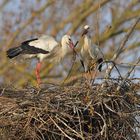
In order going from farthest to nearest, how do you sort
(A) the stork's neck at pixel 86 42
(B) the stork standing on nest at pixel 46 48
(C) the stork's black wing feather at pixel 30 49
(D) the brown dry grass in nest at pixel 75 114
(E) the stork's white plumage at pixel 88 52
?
(C) the stork's black wing feather at pixel 30 49, (B) the stork standing on nest at pixel 46 48, (A) the stork's neck at pixel 86 42, (E) the stork's white plumage at pixel 88 52, (D) the brown dry grass in nest at pixel 75 114

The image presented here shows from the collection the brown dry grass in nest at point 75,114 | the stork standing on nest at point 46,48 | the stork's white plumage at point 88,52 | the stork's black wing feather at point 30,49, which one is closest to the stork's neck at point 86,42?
the stork's white plumage at point 88,52

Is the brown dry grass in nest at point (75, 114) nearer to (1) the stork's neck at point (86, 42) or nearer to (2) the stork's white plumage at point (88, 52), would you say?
(2) the stork's white plumage at point (88, 52)

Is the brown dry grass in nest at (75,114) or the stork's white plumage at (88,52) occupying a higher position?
the stork's white plumage at (88,52)

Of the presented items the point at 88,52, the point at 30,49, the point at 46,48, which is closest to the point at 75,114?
the point at 88,52

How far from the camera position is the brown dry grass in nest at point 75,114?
7.30 metres

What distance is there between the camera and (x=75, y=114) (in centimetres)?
743

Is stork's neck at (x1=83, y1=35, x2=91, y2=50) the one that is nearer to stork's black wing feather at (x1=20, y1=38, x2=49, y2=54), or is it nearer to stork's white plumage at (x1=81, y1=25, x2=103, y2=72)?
stork's white plumage at (x1=81, y1=25, x2=103, y2=72)

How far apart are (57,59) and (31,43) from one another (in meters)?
0.51

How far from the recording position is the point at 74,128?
739 cm

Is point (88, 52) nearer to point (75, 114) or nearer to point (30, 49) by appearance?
point (30, 49)

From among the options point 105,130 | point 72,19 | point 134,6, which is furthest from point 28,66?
point 105,130

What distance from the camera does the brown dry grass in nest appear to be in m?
7.30

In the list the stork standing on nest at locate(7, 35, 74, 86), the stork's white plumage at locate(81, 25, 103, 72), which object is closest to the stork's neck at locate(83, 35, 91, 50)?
the stork's white plumage at locate(81, 25, 103, 72)

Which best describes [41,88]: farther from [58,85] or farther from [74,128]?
[74,128]
